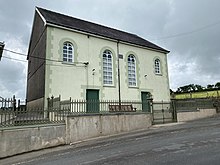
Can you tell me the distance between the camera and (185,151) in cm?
617

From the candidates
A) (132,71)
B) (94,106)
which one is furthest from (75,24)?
(94,106)

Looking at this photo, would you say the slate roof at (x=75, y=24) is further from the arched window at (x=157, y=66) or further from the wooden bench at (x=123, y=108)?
the wooden bench at (x=123, y=108)

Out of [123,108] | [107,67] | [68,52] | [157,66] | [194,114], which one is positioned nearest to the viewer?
[123,108]

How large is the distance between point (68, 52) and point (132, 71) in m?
7.01

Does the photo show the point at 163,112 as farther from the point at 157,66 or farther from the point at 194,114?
the point at 157,66

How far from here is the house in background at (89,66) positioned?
14.5 meters

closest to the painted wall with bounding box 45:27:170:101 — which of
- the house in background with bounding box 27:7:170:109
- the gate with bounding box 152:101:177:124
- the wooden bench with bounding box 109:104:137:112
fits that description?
the house in background with bounding box 27:7:170:109

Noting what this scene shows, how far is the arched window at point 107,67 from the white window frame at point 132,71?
7.42ft

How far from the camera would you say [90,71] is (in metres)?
16.2

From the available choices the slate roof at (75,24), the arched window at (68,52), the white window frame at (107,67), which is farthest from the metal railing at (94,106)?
the slate roof at (75,24)

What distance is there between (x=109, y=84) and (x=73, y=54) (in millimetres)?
4222

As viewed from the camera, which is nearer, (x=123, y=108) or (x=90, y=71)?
(x=123, y=108)

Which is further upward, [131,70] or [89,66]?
[131,70]

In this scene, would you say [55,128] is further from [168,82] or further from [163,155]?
[168,82]
